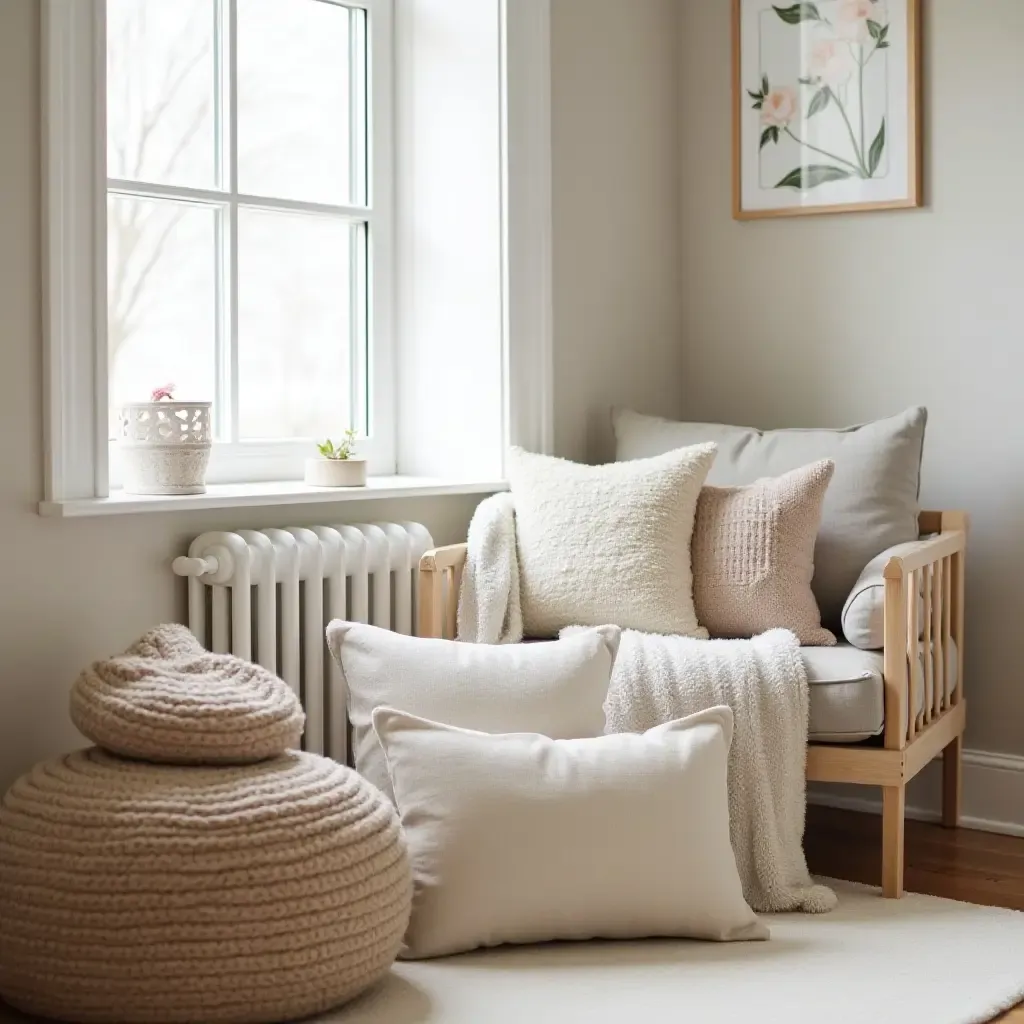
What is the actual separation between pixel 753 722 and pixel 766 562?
1.15ft

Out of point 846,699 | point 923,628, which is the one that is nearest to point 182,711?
point 846,699

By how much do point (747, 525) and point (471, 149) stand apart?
0.98 metres

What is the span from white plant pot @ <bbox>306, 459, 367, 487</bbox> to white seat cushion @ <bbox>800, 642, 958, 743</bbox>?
2.91 feet

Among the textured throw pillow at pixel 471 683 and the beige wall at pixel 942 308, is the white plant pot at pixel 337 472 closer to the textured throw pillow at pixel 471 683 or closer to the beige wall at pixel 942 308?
the textured throw pillow at pixel 471 683

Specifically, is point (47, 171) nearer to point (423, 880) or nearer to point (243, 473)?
point (243, 473)

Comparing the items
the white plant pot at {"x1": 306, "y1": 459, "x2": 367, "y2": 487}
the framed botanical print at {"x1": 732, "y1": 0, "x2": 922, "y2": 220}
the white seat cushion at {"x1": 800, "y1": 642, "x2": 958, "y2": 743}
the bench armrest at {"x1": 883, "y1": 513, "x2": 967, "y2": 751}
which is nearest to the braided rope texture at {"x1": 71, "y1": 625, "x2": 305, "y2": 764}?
the white plant pot at {"x1": 306, "y1": 459, "x2": 367, "y2": 487}

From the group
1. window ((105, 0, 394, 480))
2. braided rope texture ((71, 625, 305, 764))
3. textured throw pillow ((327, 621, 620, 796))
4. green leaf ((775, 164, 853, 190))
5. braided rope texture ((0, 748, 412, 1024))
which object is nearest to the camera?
braided rope texture ((0, 748, 412, 1024))

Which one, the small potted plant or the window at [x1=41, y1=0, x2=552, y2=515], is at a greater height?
the window at [x1=41, y1=0, x2=552, y2=515]

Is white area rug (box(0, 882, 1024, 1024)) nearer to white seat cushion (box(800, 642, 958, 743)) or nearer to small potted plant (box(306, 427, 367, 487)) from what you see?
white seat cushion (box(800, 642, 958, 743))

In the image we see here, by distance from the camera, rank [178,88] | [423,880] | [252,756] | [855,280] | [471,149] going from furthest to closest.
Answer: [855,280] < [471,149] < [178,88] < [423,880] < [252,756]

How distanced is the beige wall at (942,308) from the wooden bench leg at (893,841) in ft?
2.29

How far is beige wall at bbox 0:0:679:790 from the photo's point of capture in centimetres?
212

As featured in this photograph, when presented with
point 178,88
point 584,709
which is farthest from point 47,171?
point 584,709

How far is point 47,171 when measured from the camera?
2.15m
